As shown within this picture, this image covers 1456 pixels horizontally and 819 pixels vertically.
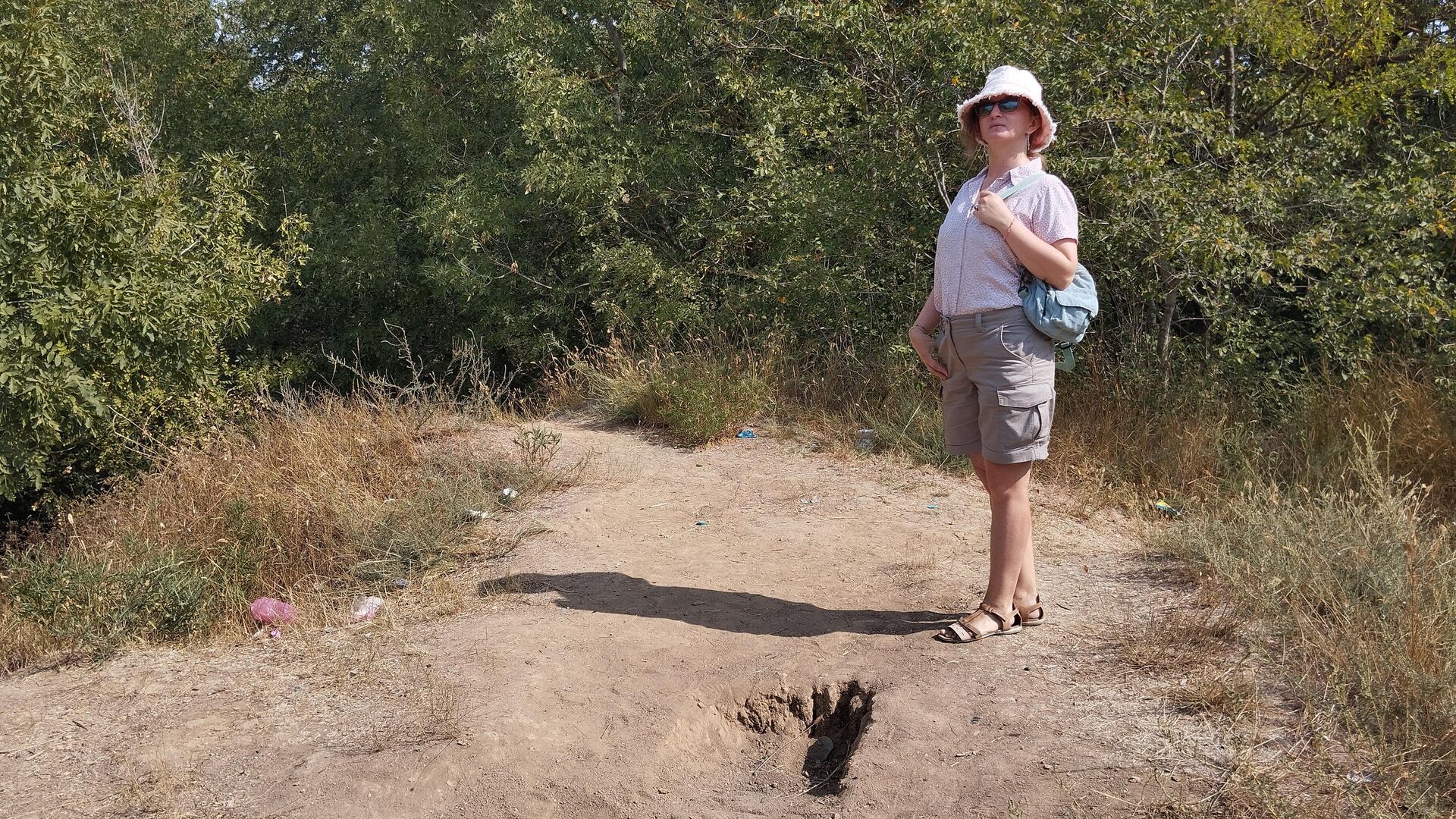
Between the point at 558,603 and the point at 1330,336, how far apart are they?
4928 mm

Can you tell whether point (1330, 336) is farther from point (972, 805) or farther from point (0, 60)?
point (0, 60)

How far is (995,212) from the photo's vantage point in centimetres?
365

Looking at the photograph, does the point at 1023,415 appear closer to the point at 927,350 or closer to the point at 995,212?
the point at 927,350

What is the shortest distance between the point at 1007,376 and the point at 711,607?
1.73 metres

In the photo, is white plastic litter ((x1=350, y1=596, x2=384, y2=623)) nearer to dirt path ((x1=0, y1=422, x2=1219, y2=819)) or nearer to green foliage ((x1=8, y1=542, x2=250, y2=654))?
dirt path ((x1=0, y1=422, x2=1219, y2=819))

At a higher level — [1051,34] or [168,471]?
[1051,34]

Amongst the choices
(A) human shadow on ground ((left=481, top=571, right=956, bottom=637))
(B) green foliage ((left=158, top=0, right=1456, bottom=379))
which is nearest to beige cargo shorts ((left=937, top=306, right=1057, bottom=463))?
(A) human shadow on ground ((left=481, top=571, right=956, bottom=637))

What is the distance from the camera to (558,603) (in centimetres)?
506

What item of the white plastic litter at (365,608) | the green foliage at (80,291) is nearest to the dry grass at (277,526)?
the white plastic litter at (365,608)

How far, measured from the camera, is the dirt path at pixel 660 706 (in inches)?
138

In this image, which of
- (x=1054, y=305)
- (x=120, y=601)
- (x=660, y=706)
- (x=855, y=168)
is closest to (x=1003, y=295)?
(x=1054, y=305)

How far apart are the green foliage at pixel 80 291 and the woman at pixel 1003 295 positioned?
228 inches

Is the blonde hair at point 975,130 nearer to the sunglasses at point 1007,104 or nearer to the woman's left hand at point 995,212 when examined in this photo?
the sunglasses at point 1007,104

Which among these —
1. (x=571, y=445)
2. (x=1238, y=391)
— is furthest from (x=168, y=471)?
(x=1238, y=391)
